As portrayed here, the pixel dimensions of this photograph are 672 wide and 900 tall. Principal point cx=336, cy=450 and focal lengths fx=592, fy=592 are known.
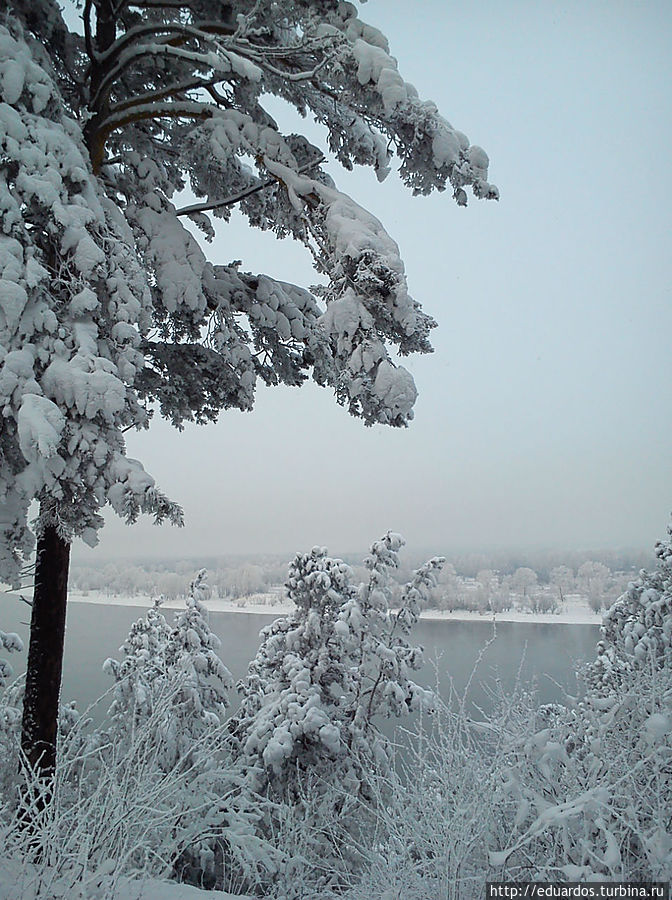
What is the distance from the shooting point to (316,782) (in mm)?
8383

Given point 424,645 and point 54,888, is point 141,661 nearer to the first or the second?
point 424,645

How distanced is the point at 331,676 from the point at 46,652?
5298mm

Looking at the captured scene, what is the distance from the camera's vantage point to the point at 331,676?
30.4ft

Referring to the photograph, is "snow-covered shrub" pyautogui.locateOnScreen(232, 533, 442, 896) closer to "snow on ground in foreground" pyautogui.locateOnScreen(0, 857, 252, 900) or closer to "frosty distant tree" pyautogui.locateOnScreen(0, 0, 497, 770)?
"frosty distant tree" pyautogui.locateOnScreen(0, 0, 497, 770)

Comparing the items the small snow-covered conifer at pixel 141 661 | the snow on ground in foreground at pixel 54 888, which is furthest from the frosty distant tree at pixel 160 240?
the small snow-covered conifer at pixel 141 661

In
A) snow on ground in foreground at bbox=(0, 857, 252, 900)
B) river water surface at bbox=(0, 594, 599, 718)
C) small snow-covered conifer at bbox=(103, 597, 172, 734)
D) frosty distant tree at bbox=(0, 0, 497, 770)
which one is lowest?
river water surface at bbox=(0, 594, 599, 718)

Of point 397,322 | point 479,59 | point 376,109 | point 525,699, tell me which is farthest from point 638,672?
point 479,59

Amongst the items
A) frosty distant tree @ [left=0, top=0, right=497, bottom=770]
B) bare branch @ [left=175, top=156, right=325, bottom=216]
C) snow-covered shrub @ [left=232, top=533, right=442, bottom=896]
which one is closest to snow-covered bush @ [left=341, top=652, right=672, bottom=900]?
frosty distant tree @ [left=0, top=0, right=497, bottom=770]

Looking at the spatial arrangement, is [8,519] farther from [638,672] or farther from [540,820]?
[638,672]

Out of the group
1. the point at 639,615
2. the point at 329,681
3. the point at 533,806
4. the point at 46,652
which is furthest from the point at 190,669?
the point at 639,615

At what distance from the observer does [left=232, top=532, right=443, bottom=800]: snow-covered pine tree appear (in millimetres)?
8148

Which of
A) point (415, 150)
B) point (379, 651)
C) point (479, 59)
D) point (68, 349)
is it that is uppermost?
point (479, 59)

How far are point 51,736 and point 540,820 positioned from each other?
3990 millimetres

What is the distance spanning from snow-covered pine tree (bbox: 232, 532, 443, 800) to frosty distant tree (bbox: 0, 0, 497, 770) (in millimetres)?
4009
